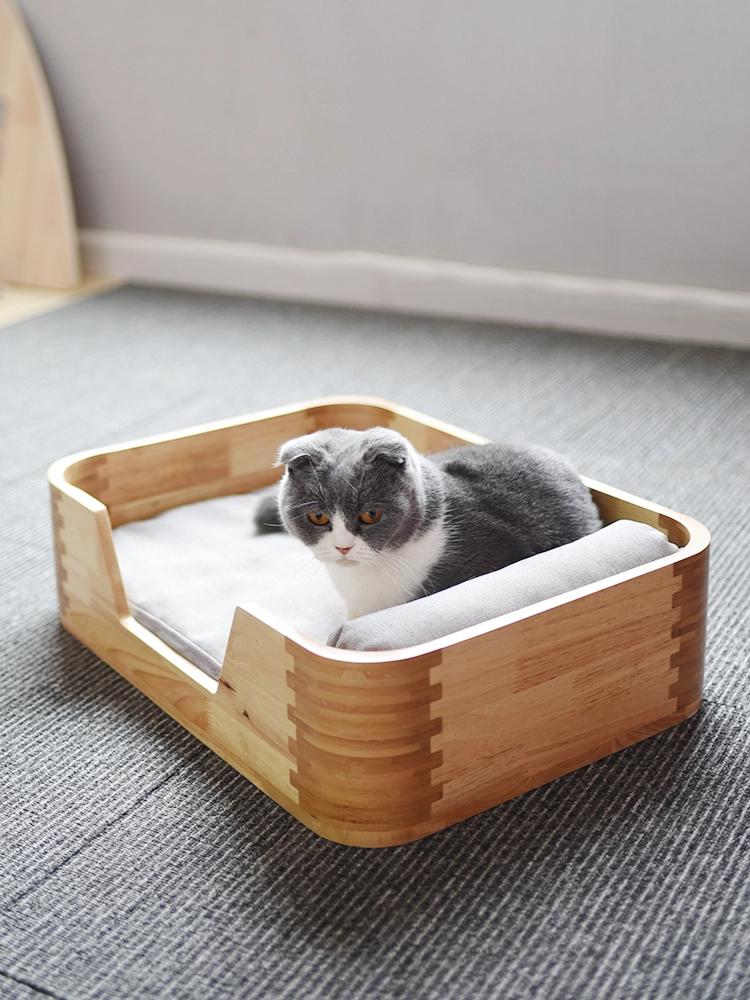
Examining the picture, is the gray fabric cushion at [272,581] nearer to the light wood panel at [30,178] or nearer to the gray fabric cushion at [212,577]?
the gray fabric cushion at [212,577]

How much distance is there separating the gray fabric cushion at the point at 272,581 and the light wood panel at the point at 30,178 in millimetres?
1630

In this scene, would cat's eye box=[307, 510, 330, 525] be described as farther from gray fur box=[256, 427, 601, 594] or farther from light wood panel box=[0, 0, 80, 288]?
light wood panel box=[0, 0, 80, 288]

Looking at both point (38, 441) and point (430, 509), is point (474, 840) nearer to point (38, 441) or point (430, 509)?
point (430, 509)

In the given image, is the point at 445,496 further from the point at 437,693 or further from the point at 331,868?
the point at 331,868

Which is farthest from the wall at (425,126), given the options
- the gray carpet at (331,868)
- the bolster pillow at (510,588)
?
the bolster pillow at (510,588)

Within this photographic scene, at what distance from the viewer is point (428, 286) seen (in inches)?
104

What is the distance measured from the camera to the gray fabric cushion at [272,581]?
103cm

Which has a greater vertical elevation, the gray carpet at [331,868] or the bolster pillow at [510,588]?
the bolster pillow at [510,588]

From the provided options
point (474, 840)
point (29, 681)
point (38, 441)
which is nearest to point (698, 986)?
point (474, 840)

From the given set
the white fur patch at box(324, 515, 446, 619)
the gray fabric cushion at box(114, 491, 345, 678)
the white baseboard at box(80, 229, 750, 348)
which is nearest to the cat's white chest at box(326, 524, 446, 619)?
the white fur patch at box(324, 515, 446, 619)

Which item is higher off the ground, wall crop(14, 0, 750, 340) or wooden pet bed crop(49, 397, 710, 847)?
wall crop(14, 0, 750, 340)

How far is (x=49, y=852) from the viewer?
3.34ft

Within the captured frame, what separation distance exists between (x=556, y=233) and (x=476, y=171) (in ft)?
0.77

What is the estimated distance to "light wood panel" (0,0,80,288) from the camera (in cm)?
285
